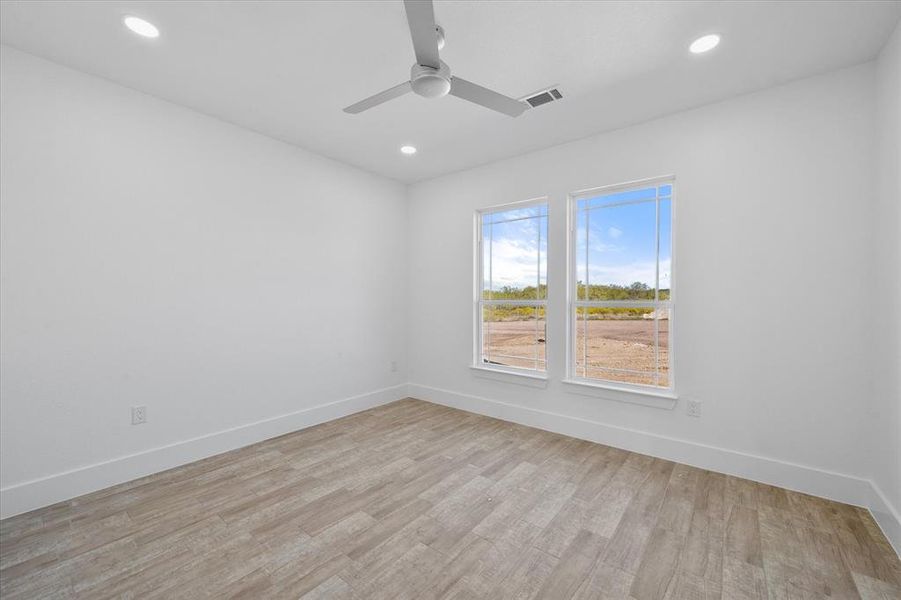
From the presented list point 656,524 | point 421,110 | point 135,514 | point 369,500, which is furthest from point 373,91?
point 656,524

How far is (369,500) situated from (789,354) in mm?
2989

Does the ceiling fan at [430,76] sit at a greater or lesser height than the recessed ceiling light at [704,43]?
lesser

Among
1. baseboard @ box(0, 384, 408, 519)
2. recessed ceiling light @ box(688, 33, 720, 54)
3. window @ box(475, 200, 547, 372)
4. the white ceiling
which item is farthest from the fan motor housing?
baseboard @ box(0, 384, 408, 519)

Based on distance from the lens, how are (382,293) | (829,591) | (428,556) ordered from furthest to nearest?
(382,293) → (428,556) → (829,591)

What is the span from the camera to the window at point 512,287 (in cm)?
392

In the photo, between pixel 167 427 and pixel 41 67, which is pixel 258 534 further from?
pixel 41 67

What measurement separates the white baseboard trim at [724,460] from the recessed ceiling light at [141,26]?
3.91 meters

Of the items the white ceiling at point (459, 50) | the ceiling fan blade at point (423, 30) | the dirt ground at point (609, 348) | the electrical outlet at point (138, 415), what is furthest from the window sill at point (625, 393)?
the electrical outlet at point (138, 415)

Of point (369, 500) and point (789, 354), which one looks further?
point (789, 354)

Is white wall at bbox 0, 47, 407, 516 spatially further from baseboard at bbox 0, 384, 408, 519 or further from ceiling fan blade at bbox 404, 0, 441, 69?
ceiling fan blade at bbox 404, 0, 441, 69

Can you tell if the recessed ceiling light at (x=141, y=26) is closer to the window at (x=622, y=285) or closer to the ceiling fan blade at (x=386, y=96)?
the ceiling fan blade at (x=386, y=96)

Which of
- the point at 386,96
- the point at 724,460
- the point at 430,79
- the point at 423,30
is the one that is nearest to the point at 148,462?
the point at 386,96

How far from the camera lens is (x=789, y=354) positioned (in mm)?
2588

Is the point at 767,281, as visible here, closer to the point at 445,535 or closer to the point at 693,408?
the point at 693,408
